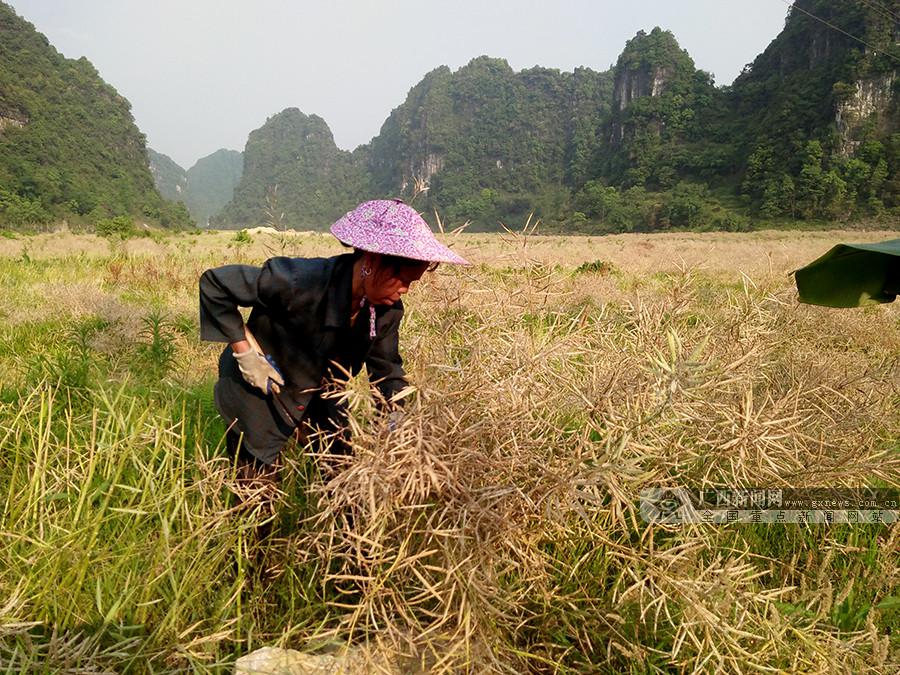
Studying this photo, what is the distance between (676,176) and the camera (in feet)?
202

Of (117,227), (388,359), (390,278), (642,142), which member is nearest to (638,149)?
(642,142)

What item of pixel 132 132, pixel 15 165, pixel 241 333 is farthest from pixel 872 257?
pixel 132 132

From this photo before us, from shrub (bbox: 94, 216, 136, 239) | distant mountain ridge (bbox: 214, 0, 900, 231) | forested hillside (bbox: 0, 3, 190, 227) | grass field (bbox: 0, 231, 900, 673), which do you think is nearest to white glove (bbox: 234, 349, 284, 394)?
grass field (bbox: 0, 231, 900, 673)

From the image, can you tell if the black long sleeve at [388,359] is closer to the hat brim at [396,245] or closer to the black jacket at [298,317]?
the black jacket at [298,317]

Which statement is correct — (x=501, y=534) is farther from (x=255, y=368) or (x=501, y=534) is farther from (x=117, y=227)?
(x=117, y=227)

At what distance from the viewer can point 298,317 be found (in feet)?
6.17

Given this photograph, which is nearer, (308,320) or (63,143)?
(308,320)

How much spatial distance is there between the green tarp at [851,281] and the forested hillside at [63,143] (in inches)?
1921

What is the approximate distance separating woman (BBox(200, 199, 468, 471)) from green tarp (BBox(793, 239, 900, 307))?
1367 mm

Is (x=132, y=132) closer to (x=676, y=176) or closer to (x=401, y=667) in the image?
(x=676, y=176)

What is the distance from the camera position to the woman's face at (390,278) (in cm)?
159

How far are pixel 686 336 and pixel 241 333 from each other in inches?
58.6

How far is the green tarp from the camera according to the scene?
74.4 inches

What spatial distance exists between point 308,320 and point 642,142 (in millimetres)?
77021
